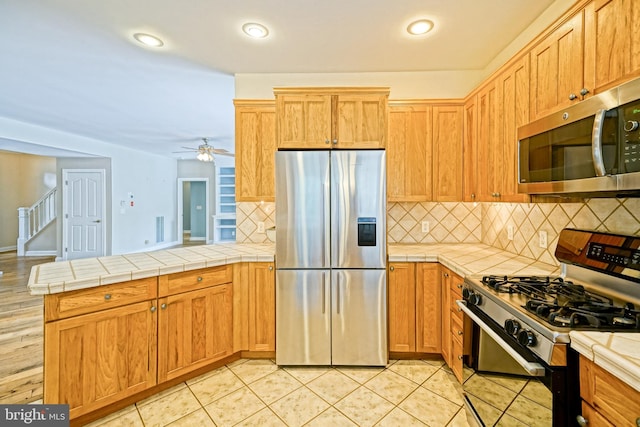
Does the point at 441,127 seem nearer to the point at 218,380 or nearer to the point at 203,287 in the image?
the point at 203,287

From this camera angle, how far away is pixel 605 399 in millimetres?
869

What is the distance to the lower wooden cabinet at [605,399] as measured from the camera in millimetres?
785

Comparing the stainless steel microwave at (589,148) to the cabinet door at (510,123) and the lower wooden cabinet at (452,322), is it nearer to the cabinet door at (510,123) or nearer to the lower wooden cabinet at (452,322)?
the cabinet door at (510,123)

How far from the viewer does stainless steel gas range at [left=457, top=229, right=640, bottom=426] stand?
101cm

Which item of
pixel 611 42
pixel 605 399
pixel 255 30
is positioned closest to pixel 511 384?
pixel 605 399

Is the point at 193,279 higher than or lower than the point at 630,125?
lower

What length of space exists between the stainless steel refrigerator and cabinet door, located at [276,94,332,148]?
148mm

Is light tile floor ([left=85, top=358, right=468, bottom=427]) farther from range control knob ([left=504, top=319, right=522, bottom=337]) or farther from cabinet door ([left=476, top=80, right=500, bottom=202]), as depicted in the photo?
cabinet door ([left=476, top=80, right=500, bottom=202])

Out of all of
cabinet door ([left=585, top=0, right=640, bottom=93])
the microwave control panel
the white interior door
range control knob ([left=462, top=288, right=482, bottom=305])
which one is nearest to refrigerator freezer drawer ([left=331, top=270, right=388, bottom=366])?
range control knob ([left=462, top=288, right=482, bottom=305])

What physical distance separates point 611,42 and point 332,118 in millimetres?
1576

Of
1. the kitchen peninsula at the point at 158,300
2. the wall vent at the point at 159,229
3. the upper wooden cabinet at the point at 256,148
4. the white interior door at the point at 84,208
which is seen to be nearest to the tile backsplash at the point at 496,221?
the kitchen peninsula at the point at 158,300

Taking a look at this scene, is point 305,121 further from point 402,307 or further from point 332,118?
point 402,307

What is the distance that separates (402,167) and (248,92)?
5.67 ft

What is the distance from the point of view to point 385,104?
2238 mm
